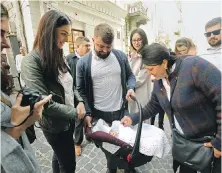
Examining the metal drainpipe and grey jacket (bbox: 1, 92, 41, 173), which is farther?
the metal drainpipe

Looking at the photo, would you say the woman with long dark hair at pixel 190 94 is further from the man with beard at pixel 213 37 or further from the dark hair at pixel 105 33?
the man with beard at pixel 213 37

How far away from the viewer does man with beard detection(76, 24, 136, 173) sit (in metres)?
2.00

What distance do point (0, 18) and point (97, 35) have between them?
107 centimetres

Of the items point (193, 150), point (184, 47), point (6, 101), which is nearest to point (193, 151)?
point (193, 150)

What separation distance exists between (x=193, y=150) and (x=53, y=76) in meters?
1.36

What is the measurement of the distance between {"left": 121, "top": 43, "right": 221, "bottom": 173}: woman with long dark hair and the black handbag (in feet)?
0.04

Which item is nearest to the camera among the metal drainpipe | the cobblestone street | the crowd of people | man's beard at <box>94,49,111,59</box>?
the crowd of people

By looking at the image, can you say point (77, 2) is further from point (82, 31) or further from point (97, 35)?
point (97, 35)

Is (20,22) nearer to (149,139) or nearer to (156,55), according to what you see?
(156,55)

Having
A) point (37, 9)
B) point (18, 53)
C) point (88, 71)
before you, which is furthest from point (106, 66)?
point (18, 53)

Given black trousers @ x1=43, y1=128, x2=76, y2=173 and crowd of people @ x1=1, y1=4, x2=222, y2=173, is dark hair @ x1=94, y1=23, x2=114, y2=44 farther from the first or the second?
black trousers @ x1=43, y1=128, x2=76, y2=173

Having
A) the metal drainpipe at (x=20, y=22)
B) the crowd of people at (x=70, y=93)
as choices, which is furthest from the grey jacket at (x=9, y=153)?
the metal drainpipe at (x=20, y=22)

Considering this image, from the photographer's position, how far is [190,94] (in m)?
1.32

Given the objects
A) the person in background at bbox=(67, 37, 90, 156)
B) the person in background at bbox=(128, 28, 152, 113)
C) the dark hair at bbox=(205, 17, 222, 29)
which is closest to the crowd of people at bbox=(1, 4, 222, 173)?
the dark hair at bbox=(205, 17, 222, 29)
